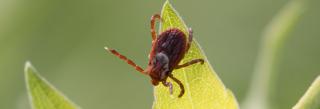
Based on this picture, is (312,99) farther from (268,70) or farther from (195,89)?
(268,70)

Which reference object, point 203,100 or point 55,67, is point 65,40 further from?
point 203,100

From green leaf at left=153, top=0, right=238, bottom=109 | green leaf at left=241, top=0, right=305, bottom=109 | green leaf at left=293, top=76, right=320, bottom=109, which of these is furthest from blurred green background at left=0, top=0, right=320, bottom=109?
green leaf at left=293, top=76, right=320, bottom=109

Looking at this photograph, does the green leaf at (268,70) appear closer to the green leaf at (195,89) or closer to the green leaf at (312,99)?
the green leaf at (195,89)

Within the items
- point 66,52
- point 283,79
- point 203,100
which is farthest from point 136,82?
point 203,100

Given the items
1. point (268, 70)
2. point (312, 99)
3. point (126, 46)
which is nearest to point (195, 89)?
point (312, 99)

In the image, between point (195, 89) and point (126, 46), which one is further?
point (126, 46)

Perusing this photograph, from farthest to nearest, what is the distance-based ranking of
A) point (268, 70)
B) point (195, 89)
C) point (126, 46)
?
point (126, 46) → point (268, 70) → point (195, 89)
